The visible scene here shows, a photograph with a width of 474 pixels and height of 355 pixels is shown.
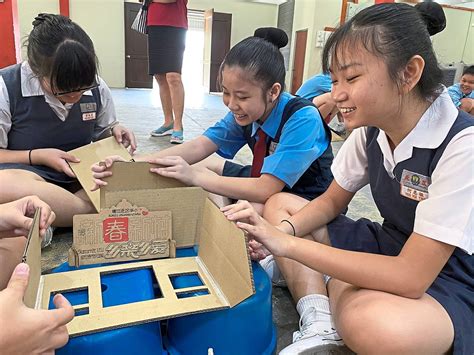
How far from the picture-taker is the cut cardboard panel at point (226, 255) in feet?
2.04

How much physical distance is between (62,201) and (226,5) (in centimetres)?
643

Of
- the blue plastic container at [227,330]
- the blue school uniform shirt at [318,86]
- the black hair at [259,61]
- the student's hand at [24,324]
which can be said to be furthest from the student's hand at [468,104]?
the student's hand at [24,324]

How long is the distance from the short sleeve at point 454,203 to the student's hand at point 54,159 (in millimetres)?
811

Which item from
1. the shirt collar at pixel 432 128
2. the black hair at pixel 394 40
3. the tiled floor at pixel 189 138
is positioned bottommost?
the tiled floor at pixel 189 138

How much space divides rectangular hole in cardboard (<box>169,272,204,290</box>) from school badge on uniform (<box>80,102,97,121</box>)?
63cm

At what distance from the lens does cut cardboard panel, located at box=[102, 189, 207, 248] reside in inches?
31.1

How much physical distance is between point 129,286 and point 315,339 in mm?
329

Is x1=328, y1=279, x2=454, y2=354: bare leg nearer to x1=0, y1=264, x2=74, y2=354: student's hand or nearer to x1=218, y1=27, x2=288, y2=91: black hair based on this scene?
x1=0, y1=264, x2=74, y2=354: student's hand

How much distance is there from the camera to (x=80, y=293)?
27.2 inches

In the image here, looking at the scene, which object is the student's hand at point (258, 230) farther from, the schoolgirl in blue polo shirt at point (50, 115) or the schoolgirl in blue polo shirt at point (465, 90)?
the schoolgirl in blue polo shirt at point (465, 90)

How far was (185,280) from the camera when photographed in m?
0.74

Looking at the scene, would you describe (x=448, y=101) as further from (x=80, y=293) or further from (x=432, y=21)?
(x=432, y=21)

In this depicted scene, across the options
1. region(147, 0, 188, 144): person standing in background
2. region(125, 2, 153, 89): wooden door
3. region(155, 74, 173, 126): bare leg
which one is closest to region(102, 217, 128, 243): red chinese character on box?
region(147, 0, 188, 144): person standing in background

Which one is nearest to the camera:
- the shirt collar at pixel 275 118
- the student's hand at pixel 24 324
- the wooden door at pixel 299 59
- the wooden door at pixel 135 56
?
the student's hand at pixel 24 324
